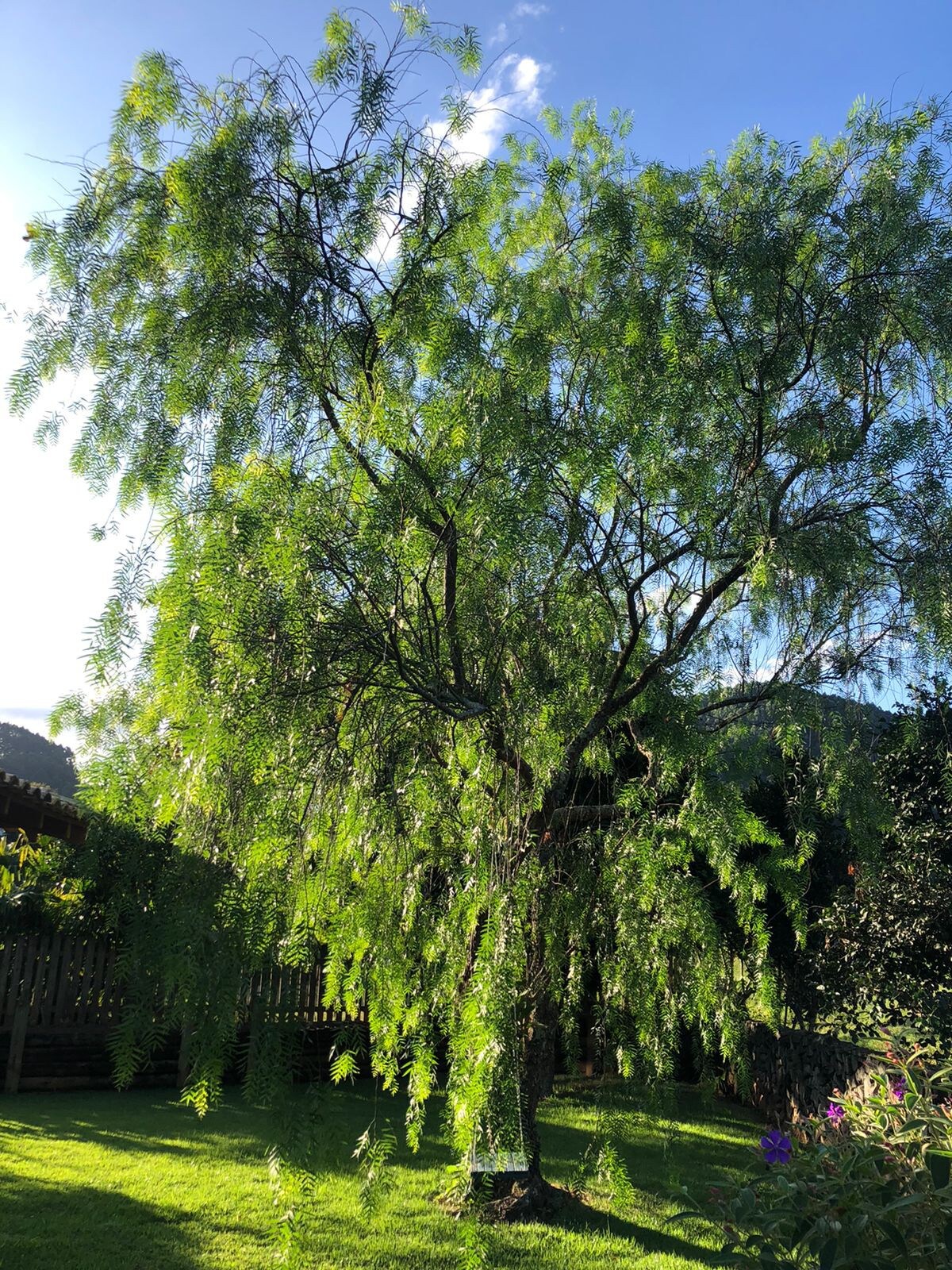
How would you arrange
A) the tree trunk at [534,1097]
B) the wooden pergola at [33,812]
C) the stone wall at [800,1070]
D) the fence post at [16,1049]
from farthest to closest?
the wooden pergola at [33,812] < the fence post at [16,1049] < the stone wall at [800,1070] < the tree trunk at [534,1097]

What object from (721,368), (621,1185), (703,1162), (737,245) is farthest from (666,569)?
(703,1162)

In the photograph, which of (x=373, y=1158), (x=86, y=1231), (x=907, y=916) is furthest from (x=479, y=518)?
(x=907, y=916)

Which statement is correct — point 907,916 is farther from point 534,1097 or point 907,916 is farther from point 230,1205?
point 230,1205

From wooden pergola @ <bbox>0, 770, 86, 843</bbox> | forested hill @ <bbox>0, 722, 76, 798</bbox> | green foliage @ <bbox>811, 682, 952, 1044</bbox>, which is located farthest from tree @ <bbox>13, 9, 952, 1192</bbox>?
forested hill @ <bbox>0, 722, 76, 798</bbox>

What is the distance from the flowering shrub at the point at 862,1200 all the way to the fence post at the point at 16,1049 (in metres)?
5.80

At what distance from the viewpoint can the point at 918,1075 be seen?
3229 millimetres

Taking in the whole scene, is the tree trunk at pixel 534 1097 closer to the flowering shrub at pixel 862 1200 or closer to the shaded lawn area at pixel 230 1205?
the shaded lawn area at pixel 230 1205

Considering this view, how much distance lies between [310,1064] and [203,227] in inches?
93.2

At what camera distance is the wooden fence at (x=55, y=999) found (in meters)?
6.78

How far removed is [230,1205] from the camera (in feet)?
15.4

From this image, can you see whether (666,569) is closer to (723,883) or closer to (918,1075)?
(723,883)

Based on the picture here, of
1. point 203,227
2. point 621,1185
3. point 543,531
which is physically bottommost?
point 621,1185

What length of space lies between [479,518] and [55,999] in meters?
6.24

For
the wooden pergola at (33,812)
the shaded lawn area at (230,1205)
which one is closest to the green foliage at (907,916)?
the shaded lawn area at (230,1205)
